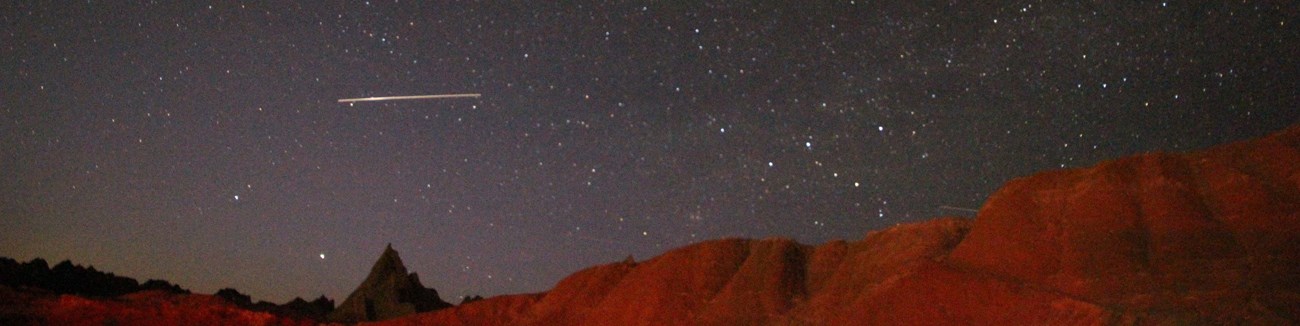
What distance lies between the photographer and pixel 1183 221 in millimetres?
20703

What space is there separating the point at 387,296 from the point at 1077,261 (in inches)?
1778

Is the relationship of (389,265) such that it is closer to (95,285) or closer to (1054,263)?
(95,285)

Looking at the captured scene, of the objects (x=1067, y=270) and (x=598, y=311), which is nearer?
(x=1067, y=270)

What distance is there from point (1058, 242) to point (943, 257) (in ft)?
9.91

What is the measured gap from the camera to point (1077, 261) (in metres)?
20.9

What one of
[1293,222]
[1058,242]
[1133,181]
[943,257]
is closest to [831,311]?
[943,257]

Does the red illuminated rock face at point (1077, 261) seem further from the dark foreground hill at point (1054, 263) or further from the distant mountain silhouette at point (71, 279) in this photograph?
the distant mountain silhouette at point (71, 279)

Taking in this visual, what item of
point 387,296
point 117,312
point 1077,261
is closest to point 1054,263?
point 1077,261

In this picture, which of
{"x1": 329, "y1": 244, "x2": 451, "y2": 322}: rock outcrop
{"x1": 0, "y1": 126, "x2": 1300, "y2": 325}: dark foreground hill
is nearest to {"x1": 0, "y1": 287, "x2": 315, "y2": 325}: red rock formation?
{"x1": 329, "y1": 244, "x2": 451, "y2": 322}: rock outcrop

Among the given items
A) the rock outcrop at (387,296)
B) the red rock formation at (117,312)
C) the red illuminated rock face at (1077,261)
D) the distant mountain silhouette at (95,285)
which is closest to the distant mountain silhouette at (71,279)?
the distant mountain silhouette at (95,285)

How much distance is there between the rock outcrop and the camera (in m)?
53.8

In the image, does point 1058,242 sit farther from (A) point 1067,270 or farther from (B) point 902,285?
(B) point 902,285

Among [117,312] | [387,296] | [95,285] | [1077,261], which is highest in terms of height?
[95,285]

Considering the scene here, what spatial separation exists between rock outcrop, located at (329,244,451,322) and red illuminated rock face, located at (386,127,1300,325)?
29.6m
